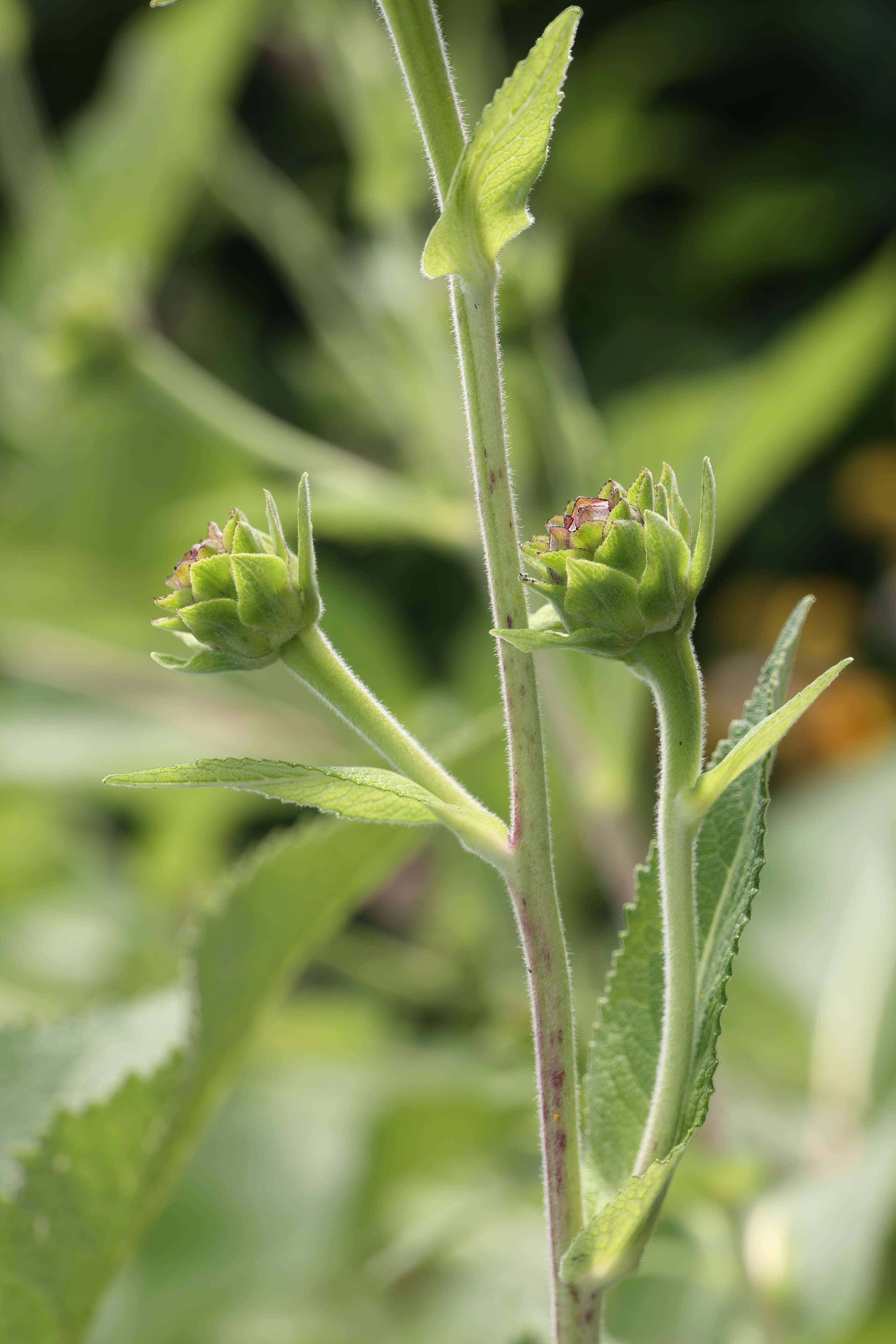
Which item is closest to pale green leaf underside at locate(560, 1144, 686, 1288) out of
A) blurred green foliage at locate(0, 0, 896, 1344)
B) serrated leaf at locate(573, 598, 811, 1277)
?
serrated leaf at locate(573, 598, 811, 1277)

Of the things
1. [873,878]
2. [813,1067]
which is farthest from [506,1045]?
[873,878]

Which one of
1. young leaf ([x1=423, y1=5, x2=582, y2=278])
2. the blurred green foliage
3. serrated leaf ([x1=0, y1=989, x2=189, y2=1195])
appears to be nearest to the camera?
young leaf ([x1=423, y1=5, x2=582, y2=278])

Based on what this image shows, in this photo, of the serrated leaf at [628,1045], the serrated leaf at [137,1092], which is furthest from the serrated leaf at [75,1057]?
the serrated leaf at [628,1045]

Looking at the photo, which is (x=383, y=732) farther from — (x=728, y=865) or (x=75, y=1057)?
(x=75, y=1057)

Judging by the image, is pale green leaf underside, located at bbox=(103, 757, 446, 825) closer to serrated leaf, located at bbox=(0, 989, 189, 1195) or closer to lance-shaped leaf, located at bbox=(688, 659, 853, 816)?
lance-shaped leaf, located at bbox=(688, 659, 853, 816)

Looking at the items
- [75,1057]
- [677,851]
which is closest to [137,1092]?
[75,1057]

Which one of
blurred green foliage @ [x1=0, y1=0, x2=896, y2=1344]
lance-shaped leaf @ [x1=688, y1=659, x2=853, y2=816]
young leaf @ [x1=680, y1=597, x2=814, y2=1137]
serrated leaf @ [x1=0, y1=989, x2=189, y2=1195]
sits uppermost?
lance-shaped leaf @ [x1=688, y1=659, x2=853, y2=816]

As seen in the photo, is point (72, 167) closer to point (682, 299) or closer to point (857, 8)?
point (682, 299)
